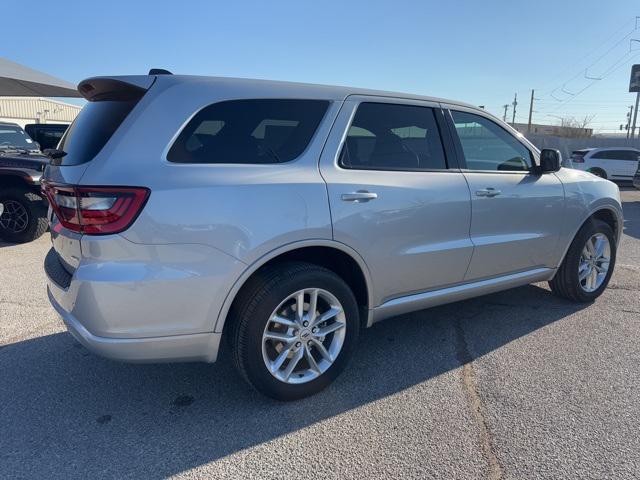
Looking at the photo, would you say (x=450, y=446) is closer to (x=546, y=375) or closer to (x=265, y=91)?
(x=546, y=375)

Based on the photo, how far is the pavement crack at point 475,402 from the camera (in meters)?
2.35

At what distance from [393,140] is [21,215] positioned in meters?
6.09

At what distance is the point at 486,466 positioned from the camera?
234 centimetres

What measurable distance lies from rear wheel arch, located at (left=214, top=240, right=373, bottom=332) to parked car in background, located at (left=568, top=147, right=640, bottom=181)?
17.8m

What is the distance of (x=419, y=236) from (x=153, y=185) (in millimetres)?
1727

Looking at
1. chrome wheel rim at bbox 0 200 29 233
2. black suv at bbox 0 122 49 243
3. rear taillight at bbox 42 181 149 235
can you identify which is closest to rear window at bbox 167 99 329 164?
rear taillight at bbox 42 181 149 235

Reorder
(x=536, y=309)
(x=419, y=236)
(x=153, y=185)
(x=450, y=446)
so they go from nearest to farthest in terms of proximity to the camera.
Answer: (x=153, y=185) < (x=450, y=446) < (x=419, y=236) < (x=536, y=309)

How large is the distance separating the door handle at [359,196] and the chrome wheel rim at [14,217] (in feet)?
19.8

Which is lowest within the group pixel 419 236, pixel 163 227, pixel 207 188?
pixel 419 236

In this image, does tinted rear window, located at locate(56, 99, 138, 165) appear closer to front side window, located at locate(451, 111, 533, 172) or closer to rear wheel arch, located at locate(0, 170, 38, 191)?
front side window, located at locate(451, 111, 533, 172)

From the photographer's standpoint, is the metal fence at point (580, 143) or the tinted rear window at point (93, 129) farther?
the metal fence at point (580, 143)

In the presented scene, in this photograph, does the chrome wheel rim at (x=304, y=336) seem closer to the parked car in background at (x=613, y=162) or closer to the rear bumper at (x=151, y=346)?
the rear bumper at (x=151, y=346)

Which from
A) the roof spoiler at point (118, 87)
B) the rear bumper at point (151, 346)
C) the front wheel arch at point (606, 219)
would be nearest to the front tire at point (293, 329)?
the rear bumper at point (151, 346)

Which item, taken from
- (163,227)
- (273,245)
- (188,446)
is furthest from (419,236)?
(188,446)
